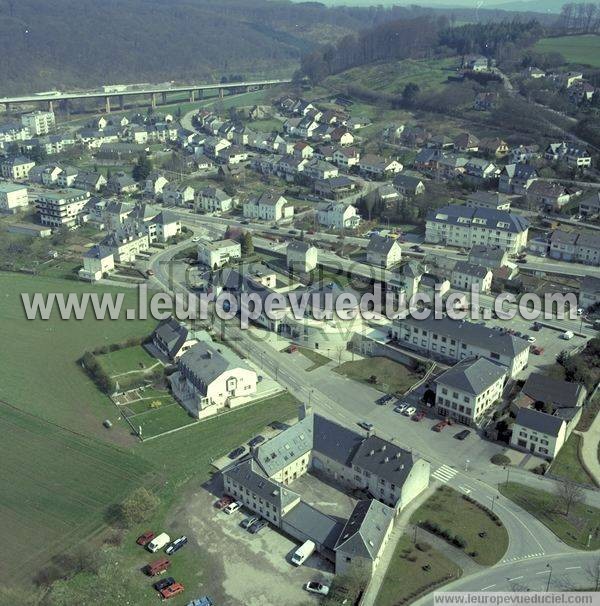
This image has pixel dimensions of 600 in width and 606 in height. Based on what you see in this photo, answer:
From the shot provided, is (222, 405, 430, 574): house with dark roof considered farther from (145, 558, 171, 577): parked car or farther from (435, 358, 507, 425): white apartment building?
(435, 358, 507, 425): white apartment building

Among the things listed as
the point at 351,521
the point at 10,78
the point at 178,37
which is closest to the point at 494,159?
A: the point at 351,521

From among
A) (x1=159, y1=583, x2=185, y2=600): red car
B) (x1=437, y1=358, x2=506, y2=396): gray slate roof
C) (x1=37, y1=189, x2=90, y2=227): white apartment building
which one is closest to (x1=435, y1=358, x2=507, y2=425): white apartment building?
(x1=437, y1=358, x2=506, y2=396): gray slate roof

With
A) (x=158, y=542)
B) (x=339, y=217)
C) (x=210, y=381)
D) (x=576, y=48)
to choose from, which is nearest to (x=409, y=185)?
(x=339, y=217)

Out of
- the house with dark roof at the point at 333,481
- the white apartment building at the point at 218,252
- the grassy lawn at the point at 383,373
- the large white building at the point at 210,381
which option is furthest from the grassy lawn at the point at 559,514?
the white apartment building at the point at 218,252

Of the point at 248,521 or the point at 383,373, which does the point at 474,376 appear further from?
the point at 248,521

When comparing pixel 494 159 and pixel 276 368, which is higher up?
pixel 494 159

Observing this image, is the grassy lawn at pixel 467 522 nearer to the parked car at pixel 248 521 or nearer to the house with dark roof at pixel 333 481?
the house with dark roof at pixel 333 481

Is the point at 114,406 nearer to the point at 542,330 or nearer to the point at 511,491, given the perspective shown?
the point at 511,491
